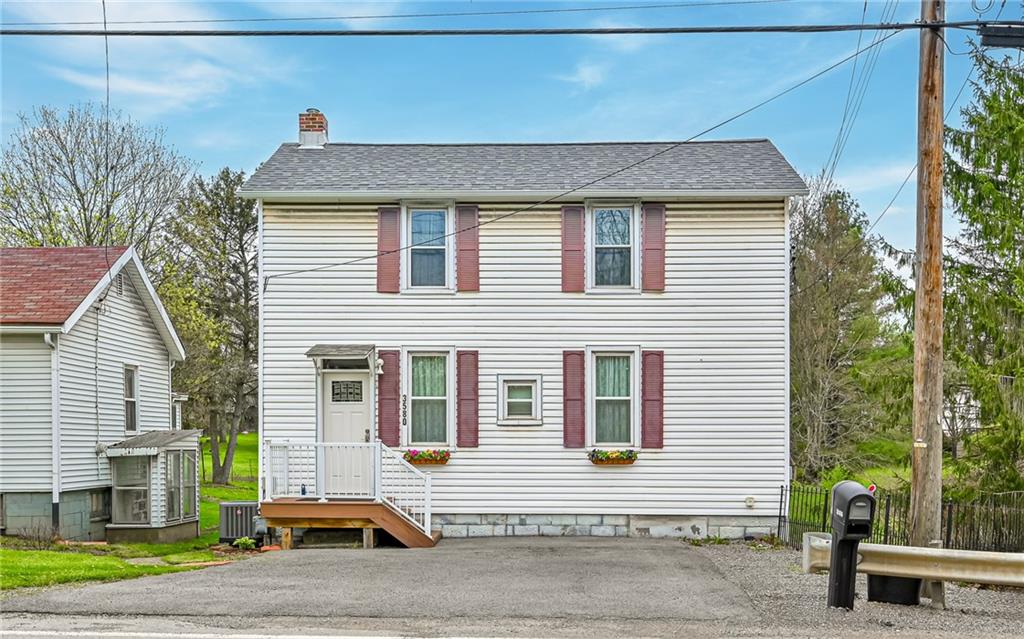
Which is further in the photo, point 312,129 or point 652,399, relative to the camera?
point 312,129

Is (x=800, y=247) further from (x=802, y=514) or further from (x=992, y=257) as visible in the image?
(x=802, y=514)

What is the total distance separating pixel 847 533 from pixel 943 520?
5497mm

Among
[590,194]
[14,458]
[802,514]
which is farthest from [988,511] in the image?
[14,458]

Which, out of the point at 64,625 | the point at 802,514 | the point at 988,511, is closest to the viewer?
the point at 64,625

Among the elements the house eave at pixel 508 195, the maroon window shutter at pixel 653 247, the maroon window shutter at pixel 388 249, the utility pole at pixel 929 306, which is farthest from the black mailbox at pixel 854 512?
the maroon window shutter at pixel 388 249

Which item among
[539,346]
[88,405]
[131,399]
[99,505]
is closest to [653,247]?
[539,346]

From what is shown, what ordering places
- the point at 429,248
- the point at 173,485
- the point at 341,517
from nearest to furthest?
the point at 341,517 < the point at 429,248 < the point at 173,485

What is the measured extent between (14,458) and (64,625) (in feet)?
36.1

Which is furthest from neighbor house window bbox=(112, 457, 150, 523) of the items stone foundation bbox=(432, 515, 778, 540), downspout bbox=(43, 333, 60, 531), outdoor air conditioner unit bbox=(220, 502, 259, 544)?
stone foundation bbox=(432, 515, 778, 540)

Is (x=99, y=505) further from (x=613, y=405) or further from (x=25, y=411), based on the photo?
(x=613, y=405)

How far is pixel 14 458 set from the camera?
1808 centimetres

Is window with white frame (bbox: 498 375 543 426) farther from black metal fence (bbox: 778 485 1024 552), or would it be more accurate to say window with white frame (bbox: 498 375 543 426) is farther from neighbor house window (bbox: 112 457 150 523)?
neighbor house window (bbox: 112 457 150 523)

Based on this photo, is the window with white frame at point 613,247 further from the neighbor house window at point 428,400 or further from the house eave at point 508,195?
the neighbor house window at point 428,400

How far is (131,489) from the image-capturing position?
20.6 metres
